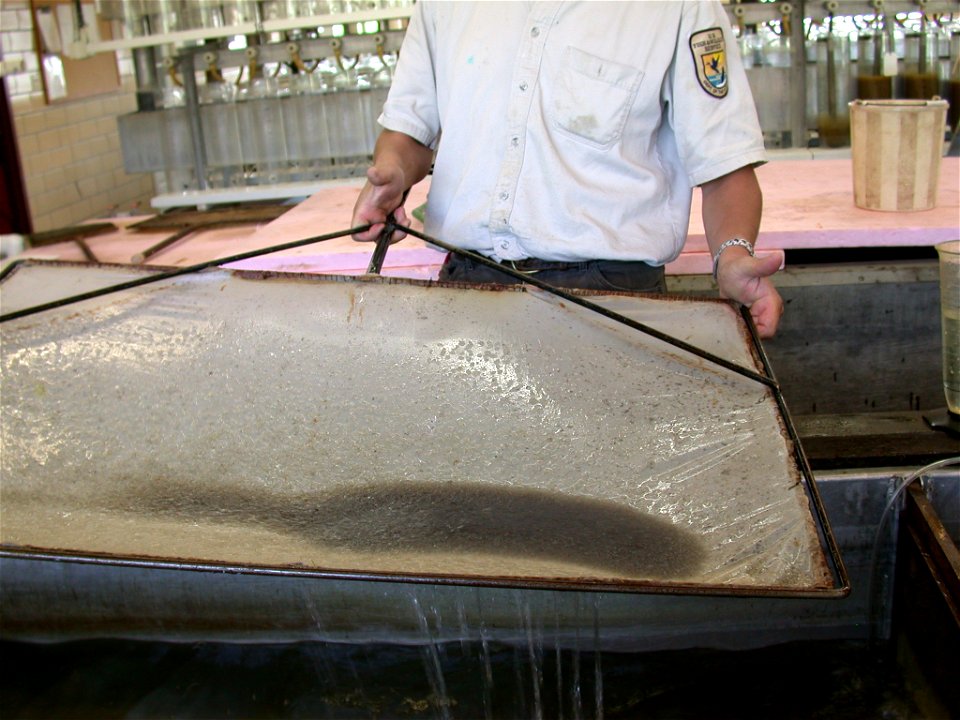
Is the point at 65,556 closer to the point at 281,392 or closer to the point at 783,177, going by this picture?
the point at 281,392

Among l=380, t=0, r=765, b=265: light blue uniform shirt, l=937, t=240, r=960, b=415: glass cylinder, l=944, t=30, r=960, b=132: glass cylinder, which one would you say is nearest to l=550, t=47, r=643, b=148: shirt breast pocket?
l=380, t=0, r=765, b=265: light blue uniform shirt

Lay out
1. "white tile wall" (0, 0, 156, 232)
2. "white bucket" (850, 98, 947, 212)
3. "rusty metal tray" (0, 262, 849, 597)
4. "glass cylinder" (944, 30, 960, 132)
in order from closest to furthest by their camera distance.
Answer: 1. "rusty metal tray" (0, 262, 849, 597)
2. "white bucket" (850, 98, 947, 212)
3. "glass cylinder" (944, 30, 960, 132)
4. "white tile wall" (0, 0, 156, 232)

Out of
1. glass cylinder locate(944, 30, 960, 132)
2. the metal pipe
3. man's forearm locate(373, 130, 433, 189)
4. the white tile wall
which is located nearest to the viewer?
man's forearm locate(373, 130, 433, 189)

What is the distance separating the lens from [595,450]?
1561 mm

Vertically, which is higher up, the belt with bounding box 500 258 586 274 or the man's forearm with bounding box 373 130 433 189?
the man's forearm with bounding box 373 130 433 189

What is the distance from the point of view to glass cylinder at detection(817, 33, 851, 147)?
3.89 metres

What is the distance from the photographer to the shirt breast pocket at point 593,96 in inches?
68.5

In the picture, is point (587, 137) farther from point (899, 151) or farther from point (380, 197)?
point (899, 151)

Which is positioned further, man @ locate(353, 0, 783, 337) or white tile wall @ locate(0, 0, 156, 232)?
white tile wall @ locate(0, 0, 156, 232)

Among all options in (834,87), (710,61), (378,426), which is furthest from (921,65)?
(378,426)

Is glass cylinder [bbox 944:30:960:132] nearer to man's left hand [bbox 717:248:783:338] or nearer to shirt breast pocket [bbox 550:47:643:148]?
shirt breast pocket [bbox 550:47:643:148]

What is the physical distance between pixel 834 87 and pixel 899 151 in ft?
5.71

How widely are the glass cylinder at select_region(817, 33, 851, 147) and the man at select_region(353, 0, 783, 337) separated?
7.72 ft

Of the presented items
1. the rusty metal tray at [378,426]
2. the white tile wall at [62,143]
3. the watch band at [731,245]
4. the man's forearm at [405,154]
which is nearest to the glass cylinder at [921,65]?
the man's forearm at [405,154]
